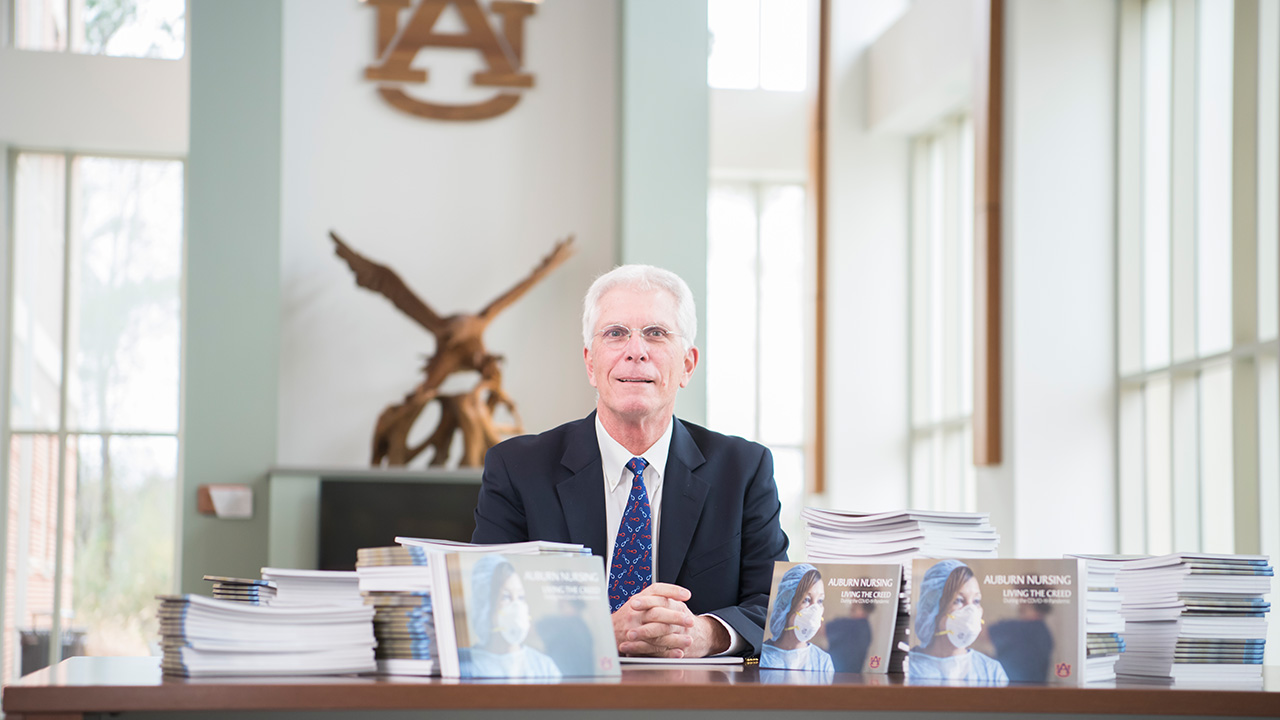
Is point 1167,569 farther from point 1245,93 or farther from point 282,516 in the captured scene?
point 282,516

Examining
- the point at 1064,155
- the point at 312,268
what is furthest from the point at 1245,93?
the point at 312,268

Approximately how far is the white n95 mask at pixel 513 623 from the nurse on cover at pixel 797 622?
47 centimetres

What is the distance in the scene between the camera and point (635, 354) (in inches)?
104

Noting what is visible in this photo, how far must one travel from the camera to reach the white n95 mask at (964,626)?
1.86 metres

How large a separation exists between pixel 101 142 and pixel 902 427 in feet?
17.6

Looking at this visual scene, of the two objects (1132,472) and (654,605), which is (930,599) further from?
(1132,472)

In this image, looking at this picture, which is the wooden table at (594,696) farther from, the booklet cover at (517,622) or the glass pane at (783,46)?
the glass pane at (783,46)

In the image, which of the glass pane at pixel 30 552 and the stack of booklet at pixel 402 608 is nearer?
the stack of booklet at pixel 402 608

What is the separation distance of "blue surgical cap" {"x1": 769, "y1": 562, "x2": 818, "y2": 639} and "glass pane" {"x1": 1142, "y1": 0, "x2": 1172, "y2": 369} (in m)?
4.16

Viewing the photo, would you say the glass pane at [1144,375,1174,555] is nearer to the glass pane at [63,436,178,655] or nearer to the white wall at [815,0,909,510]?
the white wall at [815,0,909,510]

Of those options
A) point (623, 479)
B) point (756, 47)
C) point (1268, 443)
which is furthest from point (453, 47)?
point (623, 479)

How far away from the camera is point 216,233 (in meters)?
5.87

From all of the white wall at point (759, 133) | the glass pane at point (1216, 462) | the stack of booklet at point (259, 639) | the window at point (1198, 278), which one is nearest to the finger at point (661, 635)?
the stack of booklet at point (259, 639)

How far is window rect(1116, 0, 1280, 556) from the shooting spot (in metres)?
4.80
